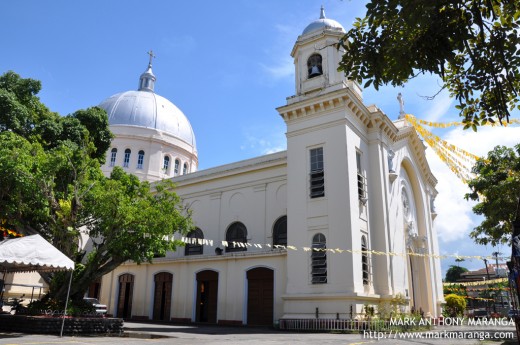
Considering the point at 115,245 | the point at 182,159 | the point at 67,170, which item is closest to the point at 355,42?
the point at 115,245

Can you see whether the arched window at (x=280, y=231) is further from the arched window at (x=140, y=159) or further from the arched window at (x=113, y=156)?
the arched window at (x=113, y=156)

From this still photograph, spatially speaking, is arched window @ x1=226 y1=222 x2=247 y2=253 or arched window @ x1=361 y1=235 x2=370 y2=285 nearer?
arched window @ x1=361 y1=235 x2=370 y2=285

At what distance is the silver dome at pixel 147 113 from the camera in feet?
124

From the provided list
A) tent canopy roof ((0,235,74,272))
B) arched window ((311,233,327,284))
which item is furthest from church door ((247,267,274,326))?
tent canopy roof ((0,235,74,272))

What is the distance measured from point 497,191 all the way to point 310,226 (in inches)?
318

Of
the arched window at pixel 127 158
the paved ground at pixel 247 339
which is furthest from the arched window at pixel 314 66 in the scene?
the arched window at pixel 127 158

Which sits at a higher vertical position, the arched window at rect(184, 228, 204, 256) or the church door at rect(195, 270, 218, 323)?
the arched window at rect(184, 228, 204, 256)

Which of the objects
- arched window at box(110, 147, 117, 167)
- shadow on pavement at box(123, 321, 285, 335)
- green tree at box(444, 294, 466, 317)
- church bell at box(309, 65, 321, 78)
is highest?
arched window at box(110, 147, 117, 167)

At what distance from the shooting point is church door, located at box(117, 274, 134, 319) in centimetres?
2459

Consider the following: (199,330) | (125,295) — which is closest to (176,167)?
(125,295)

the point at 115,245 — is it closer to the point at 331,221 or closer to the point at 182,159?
the point at 331,221

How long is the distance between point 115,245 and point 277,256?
7.87 meters

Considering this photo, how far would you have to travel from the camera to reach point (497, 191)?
59.2ft

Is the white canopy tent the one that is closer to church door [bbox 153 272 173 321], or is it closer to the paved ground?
the paved ground
